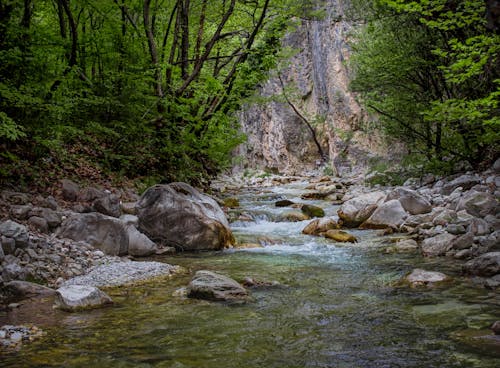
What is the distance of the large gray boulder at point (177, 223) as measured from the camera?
328 inches

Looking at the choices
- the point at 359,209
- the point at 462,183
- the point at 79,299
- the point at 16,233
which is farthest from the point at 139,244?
the point at 462,183

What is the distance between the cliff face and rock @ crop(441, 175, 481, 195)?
15.1 m

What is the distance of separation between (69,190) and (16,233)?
8.55 ft

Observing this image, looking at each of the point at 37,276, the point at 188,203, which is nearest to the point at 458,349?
the point at 37,276

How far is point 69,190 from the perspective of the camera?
8.29 meters

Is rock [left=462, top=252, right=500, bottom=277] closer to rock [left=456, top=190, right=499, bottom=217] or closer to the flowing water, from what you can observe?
the flowing water

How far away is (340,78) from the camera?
3044cm

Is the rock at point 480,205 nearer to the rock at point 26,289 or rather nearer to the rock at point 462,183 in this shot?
the rock at point 462,183

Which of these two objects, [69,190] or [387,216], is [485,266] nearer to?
[387,216]

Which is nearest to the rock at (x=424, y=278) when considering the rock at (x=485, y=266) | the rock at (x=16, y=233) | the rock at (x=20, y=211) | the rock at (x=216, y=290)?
the rock at (x=485, y=266)

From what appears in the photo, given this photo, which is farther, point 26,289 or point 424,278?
point 424,278

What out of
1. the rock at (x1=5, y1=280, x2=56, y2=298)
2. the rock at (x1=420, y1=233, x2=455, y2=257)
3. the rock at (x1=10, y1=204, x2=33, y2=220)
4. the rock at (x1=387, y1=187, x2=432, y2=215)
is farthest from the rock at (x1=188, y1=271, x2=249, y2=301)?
the rock at (x1=387, y1=187, x2=432, y2=215)

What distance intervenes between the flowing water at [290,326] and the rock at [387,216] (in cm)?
358

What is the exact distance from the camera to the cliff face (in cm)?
2903
